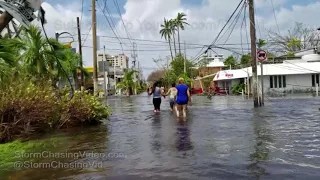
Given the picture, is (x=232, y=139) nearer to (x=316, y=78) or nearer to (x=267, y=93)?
(x=267, y=93)

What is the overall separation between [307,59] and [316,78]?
2928 millimetres

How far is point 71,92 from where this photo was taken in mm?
15805

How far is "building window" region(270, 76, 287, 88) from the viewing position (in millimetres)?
44000

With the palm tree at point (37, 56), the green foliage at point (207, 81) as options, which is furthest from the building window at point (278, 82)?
the palm tree at point (37, 56)

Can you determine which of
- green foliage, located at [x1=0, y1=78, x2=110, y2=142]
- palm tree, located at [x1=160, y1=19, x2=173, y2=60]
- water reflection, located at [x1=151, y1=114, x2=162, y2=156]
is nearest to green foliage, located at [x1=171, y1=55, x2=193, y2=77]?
palm tree, located at [x1=160, y1=19, x2=173, y2=60]

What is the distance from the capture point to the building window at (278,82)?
4400 cm

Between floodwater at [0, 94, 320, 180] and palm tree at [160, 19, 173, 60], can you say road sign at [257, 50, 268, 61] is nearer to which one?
floodwater at [0, 94, 320, 180]

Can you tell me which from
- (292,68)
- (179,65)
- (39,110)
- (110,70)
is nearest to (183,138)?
(39,110)

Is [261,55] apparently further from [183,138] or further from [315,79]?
[315,79]

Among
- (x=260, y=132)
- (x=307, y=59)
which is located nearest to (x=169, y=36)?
(x=307, y=59)

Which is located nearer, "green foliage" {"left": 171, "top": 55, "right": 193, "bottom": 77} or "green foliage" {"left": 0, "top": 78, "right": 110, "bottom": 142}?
"green foliage" {"left": 0, "top": 78, "right": 110, "bottom": 142}

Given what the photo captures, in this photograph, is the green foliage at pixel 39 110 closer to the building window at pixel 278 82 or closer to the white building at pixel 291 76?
the white building at pixel 291 76

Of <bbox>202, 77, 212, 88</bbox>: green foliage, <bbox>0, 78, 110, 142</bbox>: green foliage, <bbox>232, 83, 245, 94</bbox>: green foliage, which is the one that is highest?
<bbox>202, 77, 212, 88</bbox>: green foliage

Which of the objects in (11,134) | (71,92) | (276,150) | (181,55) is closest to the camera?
(276,150)
